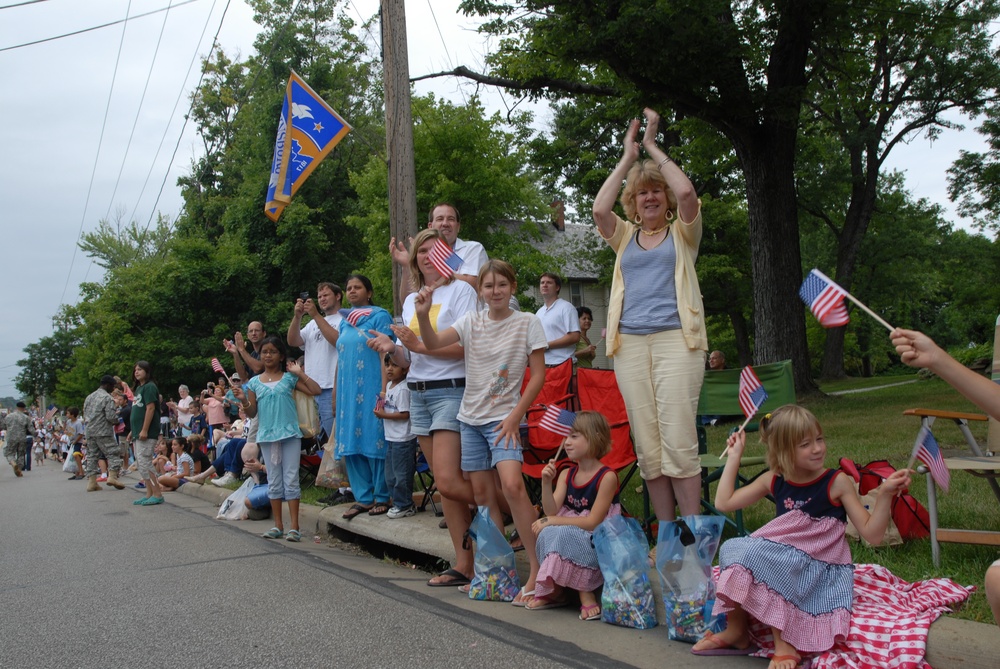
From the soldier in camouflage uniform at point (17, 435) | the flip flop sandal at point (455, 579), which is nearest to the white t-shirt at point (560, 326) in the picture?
the flip flop sandal at point (455, 579)

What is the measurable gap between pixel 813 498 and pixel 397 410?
3908 mm

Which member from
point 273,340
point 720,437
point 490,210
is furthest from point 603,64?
point 490,210

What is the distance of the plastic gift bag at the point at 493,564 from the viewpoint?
477 cm

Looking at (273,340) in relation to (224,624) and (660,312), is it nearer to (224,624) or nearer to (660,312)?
(224,624)

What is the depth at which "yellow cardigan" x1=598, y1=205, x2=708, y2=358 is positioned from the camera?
A: 4.23 meters

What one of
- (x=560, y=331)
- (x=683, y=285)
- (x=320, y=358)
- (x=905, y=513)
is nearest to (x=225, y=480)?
(x=320, y=358)

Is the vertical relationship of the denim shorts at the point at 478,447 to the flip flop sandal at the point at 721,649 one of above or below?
above

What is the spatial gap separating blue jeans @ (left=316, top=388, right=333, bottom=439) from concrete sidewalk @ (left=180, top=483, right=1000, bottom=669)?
84 cm

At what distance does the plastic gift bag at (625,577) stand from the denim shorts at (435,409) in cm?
120

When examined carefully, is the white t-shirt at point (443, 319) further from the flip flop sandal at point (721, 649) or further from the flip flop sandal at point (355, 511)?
the flip flop sandal at point (355, 511)

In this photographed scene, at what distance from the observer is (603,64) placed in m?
13.6

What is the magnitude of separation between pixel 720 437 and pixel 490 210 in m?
17.2

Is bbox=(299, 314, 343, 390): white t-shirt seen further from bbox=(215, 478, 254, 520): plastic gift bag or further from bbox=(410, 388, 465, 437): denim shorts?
bbox=(410, 388, 465, 437): denim shorts

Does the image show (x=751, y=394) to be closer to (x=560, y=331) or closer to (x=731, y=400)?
(x=731, y=400)
